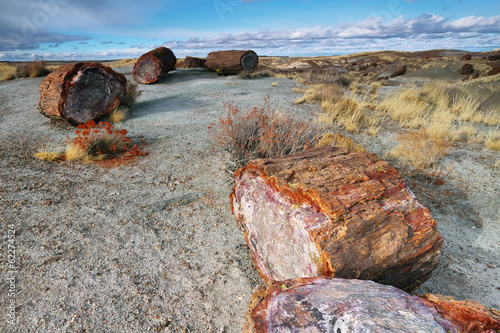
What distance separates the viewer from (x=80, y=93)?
6301 mm

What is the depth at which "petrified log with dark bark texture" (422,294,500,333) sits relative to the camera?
1250 mm

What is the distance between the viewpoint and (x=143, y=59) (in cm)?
1167

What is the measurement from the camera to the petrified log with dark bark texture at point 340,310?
48.6 inches

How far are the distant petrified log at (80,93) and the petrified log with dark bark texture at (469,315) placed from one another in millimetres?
7129

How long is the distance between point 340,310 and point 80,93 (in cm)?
701

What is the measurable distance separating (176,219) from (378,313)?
2404mm

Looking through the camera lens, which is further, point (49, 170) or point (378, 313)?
point (49, 170)

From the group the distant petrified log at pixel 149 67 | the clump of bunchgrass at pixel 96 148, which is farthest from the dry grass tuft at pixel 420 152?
the distant petrified log at pixel 149 67

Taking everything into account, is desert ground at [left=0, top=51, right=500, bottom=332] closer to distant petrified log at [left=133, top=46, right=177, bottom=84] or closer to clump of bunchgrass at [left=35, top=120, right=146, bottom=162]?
clump of bunchgrass at [left=35, top=120, right=146, bottom=162]

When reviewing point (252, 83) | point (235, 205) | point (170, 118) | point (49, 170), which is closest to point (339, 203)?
point (235, 205)

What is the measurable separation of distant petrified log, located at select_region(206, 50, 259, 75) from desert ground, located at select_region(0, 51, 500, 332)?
31.7ft

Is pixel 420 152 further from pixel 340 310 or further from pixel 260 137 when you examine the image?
pixel 340 310

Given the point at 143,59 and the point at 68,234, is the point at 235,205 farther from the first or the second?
the point at 143,59

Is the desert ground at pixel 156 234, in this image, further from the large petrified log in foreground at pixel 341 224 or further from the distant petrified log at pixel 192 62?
the distant petrified log at pixel 192 62
